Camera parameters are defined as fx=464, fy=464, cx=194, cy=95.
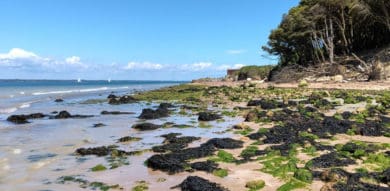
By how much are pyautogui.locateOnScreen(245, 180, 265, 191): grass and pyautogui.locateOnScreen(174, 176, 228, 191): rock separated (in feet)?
1.39

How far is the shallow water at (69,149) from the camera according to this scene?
8.95m

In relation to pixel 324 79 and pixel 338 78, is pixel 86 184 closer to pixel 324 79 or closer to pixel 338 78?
pixel 338 78

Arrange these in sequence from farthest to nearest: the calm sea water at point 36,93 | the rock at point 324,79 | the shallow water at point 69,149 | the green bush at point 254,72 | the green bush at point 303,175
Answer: the green bush at point 254,72 → the rock at point 324,79 → the calm sea water at point 36,93 → the shallow water at point 69,149 → the green bush at point 303,175

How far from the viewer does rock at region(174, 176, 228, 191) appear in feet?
25.4

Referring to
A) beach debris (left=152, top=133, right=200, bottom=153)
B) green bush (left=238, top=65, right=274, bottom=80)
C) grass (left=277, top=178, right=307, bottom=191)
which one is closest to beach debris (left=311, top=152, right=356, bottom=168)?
grass (left=277, top=178, right=307, bottom=191)

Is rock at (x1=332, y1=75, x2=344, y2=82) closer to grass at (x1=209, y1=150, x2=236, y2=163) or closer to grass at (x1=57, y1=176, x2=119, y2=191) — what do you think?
grass at (x1=209, y1=150, x2=236, y2=163)

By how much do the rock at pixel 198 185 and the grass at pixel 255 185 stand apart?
42cm

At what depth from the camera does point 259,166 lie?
9453 mm

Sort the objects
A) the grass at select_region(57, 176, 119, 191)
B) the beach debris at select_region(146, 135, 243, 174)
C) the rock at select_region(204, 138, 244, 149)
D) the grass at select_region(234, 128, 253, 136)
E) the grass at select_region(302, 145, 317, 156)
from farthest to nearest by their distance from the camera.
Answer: the grass at select_region(234, 128, 253, 136) → the rock at select_region(204, 138, 244, 149) → the grass at select_region(302, 145, 317, 156) → the beach debris at select_region(146, 135, 243, 174) → the grass at select_region(57, 176, 119, 191)

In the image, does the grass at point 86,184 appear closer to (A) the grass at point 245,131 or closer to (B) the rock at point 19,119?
(A) the grass at point 245,131

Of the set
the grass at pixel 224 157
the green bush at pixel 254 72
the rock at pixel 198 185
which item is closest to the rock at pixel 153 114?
the grass at pixel 224 157

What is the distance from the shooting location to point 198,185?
7.82 metres

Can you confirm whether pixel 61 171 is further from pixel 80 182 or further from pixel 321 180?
pixel 321 180

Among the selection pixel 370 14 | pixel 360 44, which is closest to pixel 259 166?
pixel 370 14
